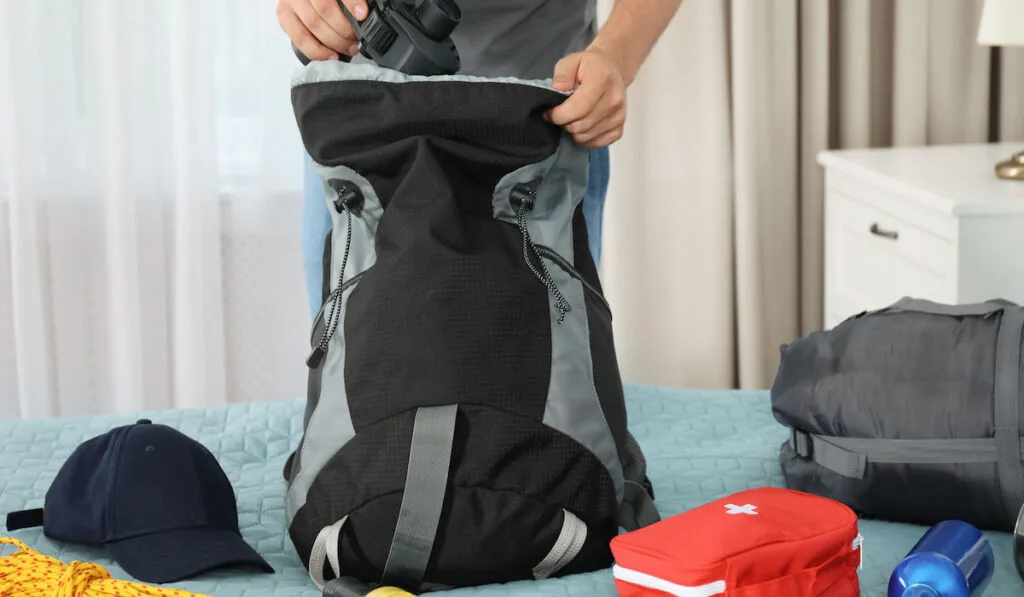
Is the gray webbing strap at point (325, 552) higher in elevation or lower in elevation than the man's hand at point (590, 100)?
lower

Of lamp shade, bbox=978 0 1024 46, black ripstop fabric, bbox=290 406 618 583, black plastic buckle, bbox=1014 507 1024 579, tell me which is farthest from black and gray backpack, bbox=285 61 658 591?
lamp shade, bbox=978 0 1024 46

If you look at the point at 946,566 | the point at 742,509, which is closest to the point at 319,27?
the point at 742,509

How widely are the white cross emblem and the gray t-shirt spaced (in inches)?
24.6

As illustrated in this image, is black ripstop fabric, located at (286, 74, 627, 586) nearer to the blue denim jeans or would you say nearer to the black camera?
the black camera

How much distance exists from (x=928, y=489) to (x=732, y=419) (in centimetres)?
41

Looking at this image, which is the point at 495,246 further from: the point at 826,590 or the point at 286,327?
the point at 286,327

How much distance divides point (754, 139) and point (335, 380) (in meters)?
1.39

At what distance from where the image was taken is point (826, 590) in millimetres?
922

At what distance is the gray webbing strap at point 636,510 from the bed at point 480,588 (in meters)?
0.09

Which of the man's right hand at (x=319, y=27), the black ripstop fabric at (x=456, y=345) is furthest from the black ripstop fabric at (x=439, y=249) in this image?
the man's right hand at (x=319, y=27)

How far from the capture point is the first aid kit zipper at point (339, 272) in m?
1.08

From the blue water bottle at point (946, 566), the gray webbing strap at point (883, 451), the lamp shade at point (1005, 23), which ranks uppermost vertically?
the lamp shade at point (1005, 23)

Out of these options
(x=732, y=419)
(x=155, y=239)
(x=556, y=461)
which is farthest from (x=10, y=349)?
(x=556, y=461)

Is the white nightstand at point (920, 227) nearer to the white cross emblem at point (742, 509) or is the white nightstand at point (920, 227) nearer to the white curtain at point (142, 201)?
the white cross emblem at point (742, 509)
